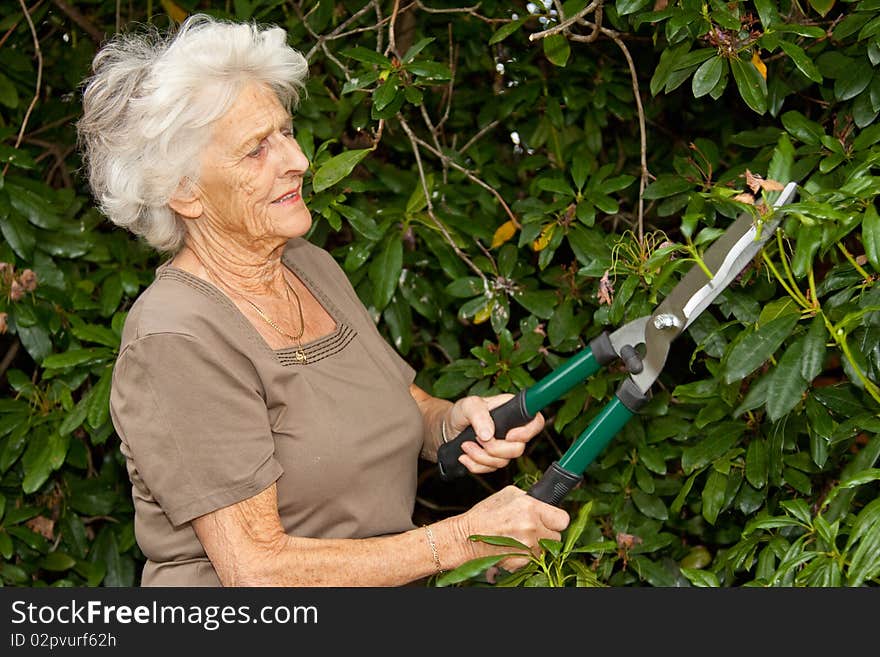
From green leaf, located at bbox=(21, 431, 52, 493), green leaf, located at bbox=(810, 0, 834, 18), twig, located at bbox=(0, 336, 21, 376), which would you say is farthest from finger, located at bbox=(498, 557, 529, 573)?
twig, located at bbox=(0, 336, 21, 376)

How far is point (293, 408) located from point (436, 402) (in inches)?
17.1

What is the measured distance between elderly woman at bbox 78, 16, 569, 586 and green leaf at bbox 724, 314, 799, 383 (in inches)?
14.1

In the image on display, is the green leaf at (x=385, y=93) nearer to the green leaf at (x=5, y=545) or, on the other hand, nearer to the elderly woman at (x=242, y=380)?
the elderly woman at (x=242, y=380)

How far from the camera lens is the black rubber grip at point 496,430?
1.95m

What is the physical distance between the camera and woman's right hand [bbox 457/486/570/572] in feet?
5.83

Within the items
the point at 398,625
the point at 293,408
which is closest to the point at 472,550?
the point at 398,625

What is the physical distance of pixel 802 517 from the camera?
67.9 inches

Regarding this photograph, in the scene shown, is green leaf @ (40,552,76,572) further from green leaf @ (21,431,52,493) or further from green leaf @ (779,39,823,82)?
green leaf @ (779,39,823,82)

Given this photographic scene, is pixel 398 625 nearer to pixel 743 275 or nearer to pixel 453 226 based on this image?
pixel 743 275

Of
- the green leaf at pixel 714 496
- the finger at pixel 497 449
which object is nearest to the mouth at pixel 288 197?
the finger at pixel 497 449

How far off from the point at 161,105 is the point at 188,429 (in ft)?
1.72

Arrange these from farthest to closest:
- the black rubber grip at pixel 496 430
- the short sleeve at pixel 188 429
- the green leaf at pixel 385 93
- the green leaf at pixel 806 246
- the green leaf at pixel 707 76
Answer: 1. the green leaf at pixel 385 93
2. the green leaf at pixel 707 76
3. the black rubber grip at pixel 496 430
4. the short sleeve at pixel 188 429
5. the green leaf at pixel 806 246

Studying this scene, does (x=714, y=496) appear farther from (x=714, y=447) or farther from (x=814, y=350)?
(x=814, y=350)

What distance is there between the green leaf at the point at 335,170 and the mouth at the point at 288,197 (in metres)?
0.35
